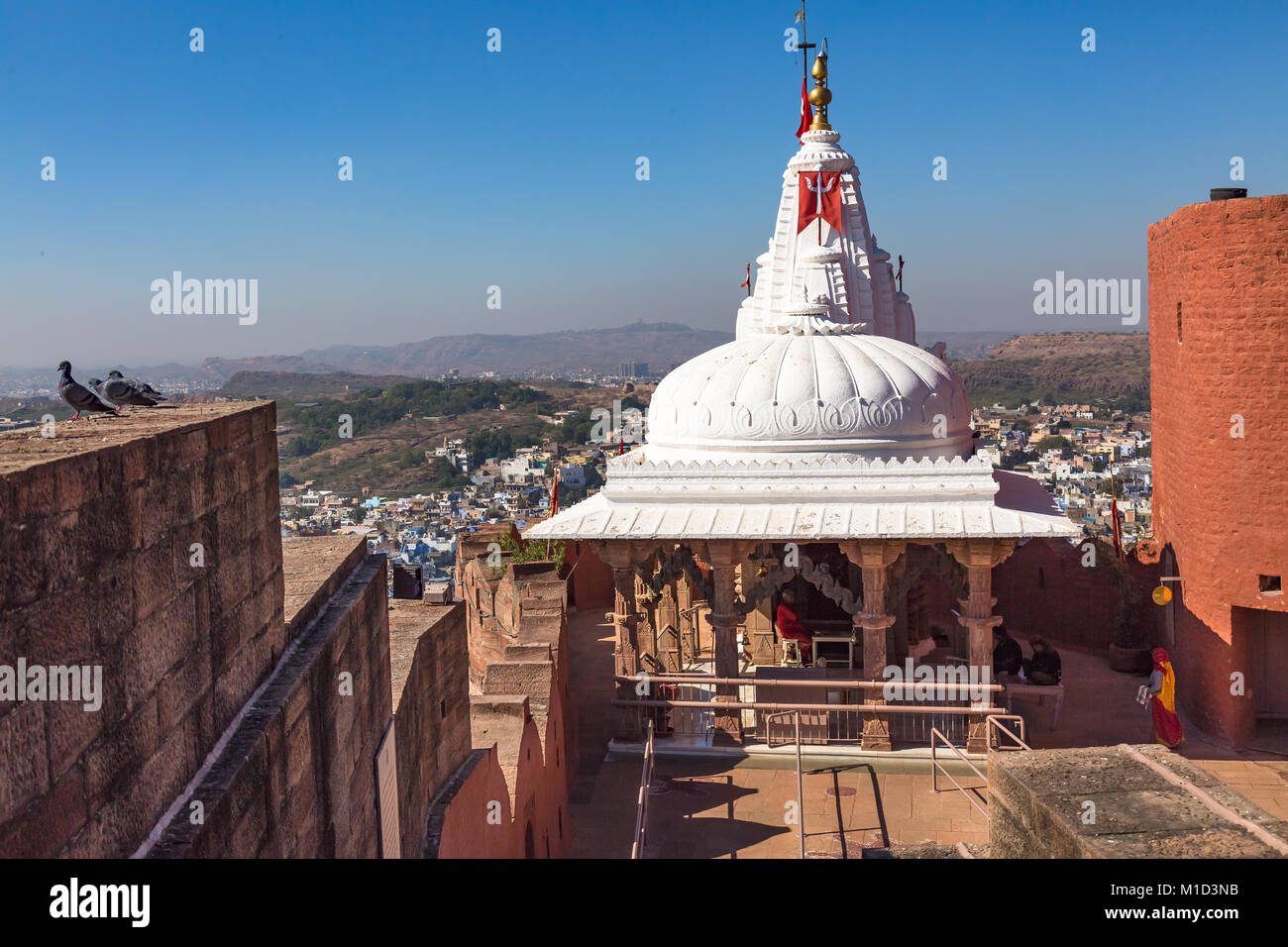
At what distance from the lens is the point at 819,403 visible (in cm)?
1367

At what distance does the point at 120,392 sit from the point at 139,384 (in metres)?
0.17

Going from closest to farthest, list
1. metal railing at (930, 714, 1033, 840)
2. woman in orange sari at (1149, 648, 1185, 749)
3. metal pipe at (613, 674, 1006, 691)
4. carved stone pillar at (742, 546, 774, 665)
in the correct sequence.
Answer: metal railing at (930, 714, 1033, 840), metal pipe at (613, 674, 1006, 691), woman in orange sari at (1149, 648, 1185, 749), carved stone pillar at (742, 546, 774, 665)

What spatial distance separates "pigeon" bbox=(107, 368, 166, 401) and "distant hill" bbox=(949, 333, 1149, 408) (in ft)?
224

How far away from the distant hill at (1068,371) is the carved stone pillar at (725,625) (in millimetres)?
59977

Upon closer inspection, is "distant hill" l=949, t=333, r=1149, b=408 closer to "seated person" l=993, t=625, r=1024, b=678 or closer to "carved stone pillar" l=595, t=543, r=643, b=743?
"seated person" l=993, t=625, r=1024, b=678

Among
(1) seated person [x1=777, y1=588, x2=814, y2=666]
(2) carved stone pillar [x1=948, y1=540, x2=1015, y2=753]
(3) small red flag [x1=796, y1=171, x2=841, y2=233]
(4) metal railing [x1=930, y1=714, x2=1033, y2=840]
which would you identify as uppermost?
(3) small red flag [x1=796, y1=171, x2=841, y2=233]

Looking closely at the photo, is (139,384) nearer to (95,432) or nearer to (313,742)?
(95,432)

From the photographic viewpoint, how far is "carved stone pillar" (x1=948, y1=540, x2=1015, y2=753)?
1223 cm

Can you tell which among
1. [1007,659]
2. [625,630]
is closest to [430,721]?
[625,630]

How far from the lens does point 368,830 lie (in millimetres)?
6328

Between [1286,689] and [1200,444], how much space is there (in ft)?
10.2

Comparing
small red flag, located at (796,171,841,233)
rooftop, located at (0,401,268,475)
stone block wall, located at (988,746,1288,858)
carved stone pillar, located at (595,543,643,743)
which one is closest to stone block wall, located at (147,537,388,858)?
rooftop, located at (0,401,268,475)

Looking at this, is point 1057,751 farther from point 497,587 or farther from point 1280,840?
point 497,587
